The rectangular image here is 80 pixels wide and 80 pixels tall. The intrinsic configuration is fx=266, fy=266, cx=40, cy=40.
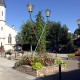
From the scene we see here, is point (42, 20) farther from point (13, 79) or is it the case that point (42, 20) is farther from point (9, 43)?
point (13, 79)

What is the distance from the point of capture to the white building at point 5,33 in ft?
216

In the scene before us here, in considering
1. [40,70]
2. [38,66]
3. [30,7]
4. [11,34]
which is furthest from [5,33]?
[40,70]

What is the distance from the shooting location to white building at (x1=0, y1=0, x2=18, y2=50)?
216 ft

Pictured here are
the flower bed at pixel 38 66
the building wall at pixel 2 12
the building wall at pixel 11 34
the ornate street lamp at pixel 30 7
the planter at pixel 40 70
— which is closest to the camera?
the planter at pixel 40 70

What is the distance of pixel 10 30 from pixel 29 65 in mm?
49930

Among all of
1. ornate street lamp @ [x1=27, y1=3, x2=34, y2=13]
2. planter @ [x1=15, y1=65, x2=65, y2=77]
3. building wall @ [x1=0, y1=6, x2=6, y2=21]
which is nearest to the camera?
planter @ [x1=15, y1=65, x2=65, y2=77]

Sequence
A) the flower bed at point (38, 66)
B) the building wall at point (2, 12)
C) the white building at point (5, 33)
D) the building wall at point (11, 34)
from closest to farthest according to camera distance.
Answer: the flower bed at point (38, 66) < the building wall at point (2, 12) < the white building at point (5, 33) < the building wall at point (11, 34)

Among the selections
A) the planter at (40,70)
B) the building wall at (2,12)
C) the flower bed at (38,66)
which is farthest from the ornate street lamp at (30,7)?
the building wall at (2,12)

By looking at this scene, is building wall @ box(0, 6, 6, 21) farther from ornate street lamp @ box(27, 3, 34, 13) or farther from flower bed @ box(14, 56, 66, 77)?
flower bed @ box(14, 56, 66, 77)

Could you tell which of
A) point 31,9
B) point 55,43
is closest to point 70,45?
point 55,43

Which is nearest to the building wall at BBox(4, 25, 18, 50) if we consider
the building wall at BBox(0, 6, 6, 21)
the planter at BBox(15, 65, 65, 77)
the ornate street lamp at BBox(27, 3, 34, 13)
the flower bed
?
the building wall at BBox(0, 6, 6, 21)

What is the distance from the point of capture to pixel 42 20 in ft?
153

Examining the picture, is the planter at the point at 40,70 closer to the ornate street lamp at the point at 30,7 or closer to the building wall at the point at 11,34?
the ornate street lamp at the point at 30,7

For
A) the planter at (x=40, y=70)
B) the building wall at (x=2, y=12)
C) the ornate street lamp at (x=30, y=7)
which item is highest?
the building wall at (x=2, y=12)
